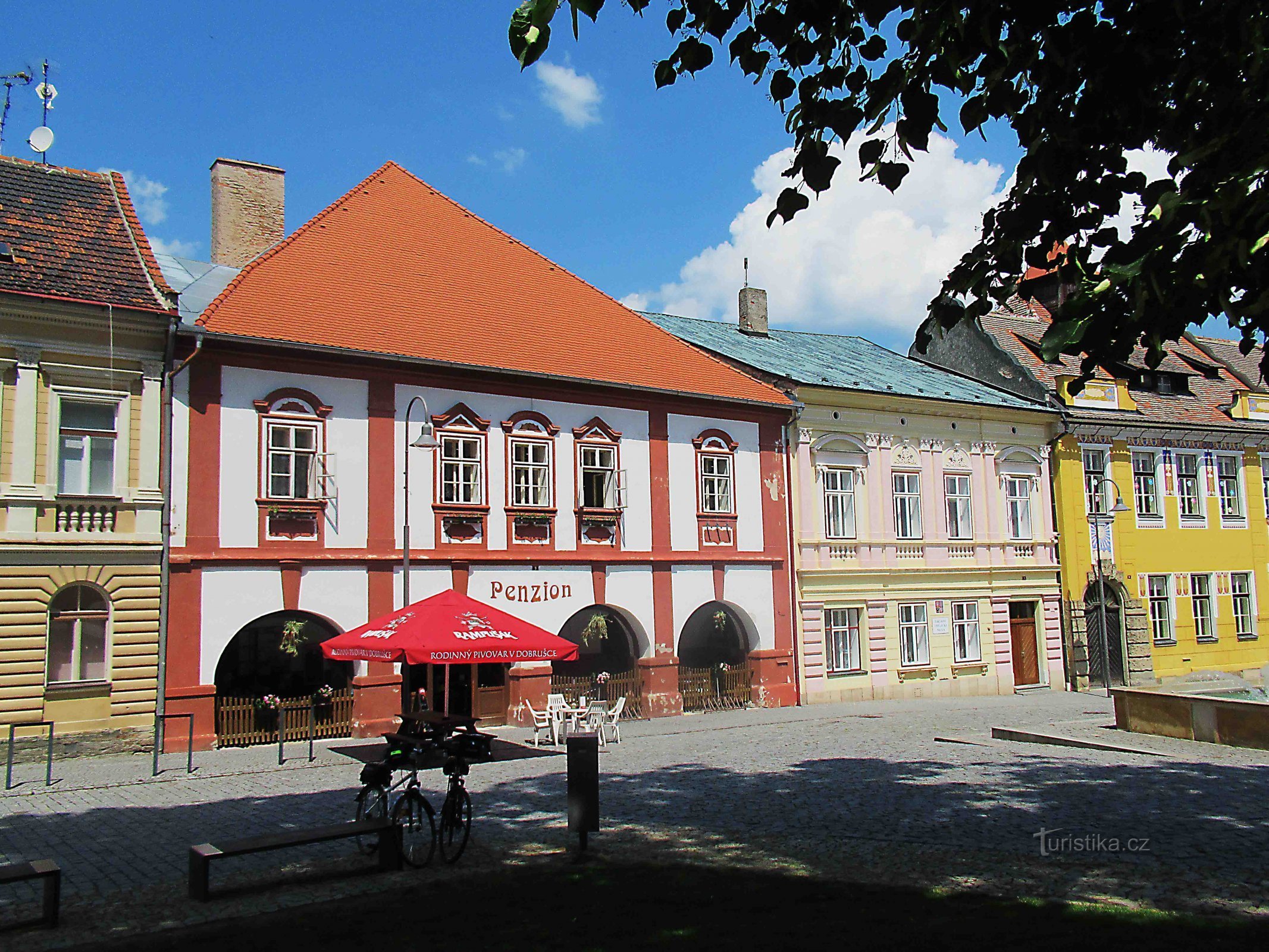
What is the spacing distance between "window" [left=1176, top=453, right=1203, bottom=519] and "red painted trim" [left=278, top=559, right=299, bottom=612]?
84.1 feet

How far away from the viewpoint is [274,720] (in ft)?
63.5

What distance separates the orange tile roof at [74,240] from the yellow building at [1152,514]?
21.4m

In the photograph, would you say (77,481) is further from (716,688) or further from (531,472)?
(716,688)

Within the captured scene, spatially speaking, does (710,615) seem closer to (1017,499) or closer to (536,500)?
(536,500)

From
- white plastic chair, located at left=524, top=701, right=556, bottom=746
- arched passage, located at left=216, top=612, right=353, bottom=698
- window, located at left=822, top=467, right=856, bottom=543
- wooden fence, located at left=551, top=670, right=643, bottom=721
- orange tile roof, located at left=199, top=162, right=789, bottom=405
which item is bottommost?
white plastic chair, located at left=524, top=701, right=556, bottom=746

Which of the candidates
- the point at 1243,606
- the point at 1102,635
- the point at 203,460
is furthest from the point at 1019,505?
the point at 203,460

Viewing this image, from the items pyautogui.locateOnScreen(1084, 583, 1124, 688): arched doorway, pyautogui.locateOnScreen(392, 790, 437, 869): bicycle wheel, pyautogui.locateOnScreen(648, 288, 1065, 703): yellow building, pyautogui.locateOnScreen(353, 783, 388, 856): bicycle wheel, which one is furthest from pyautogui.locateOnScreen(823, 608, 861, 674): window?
pyautogui.locateOnScreen(392, 790, 437, 869): bicycle wheel

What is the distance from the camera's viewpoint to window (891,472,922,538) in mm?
28312

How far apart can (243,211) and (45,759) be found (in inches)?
474

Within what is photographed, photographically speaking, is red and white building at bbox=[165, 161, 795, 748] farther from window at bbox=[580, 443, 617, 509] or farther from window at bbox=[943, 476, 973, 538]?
window at bbox=[943, 476, 973, 538]

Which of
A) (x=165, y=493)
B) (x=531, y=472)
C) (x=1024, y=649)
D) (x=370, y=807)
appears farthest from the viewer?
(x=1024, y=649)

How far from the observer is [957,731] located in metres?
19.9

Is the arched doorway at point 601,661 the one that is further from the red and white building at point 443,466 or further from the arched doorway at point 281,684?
the arched doorway at point 281,684

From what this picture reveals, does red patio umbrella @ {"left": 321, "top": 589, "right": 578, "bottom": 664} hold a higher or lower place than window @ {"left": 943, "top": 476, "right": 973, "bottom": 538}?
lower
